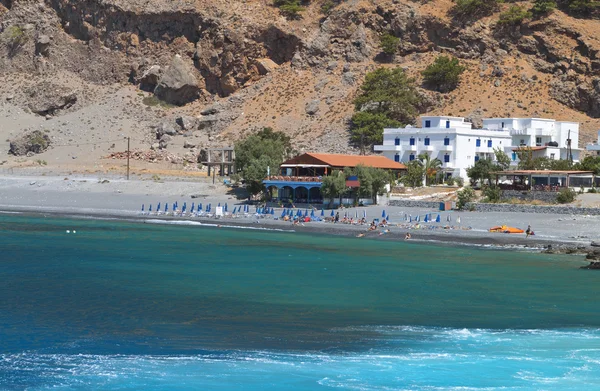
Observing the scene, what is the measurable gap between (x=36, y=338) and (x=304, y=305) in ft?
31.3

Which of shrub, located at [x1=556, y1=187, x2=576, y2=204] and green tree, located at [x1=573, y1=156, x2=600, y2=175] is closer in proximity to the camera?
shrub, located at [x1=556, y1=187, x2=576, y2=204]

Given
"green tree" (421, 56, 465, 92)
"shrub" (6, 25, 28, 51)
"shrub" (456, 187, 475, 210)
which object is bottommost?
"shrub" (456, 187, 475, 210)

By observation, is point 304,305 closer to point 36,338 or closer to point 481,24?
point 36,338

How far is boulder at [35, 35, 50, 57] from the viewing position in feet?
384

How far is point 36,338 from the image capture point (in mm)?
25875

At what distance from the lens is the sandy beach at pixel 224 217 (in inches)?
2156

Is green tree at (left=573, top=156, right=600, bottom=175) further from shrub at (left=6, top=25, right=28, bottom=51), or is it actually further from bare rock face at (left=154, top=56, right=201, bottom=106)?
shrub at (left=6, top=25, right=28, bottom=51)

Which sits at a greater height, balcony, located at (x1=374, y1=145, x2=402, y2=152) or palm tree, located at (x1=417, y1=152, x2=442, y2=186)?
balcony, located at (x1=374, y1=145, x2=402, y2=152)

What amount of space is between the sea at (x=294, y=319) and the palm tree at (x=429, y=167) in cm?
2857


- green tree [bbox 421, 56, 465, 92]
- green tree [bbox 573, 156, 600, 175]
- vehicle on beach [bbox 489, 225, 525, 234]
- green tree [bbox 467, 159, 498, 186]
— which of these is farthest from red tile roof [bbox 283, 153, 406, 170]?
green tree [bbox 421, 56, 465, 92]

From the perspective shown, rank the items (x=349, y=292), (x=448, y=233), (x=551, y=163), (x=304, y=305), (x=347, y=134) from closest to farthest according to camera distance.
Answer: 1. (x=304, y=305)
2. (x=349, y=292)
3. (x=448, y=233)
4. (x=551, y=163)
5. (x=347, y=134)

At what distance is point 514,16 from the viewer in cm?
10350

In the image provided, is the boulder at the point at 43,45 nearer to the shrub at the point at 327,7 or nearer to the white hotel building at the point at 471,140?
the shrub at the point at 327,7

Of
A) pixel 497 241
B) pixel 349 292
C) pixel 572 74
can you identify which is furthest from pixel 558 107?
pixel 349 292
